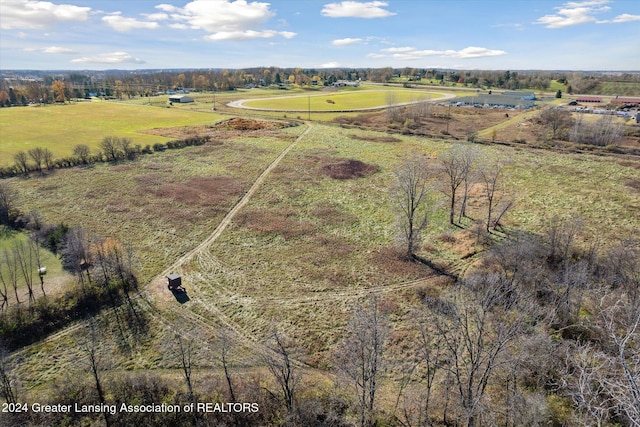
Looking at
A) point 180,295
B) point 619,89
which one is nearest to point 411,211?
point 180,295

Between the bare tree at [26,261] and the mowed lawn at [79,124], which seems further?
the mowed lawn at [79,124]

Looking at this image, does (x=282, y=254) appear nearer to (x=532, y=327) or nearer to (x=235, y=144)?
(x=532, y=327)

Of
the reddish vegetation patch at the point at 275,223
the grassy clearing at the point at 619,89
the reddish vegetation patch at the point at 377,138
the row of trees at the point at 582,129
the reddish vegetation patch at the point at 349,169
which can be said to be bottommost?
the reddish vegetation patch at the point at 275,223

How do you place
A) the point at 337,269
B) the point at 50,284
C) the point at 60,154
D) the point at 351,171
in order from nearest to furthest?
the point at 50,284 < the point at 337,269 < the point at 351,171 < the point at 60,154

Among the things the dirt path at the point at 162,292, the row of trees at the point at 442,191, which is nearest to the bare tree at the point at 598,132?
the row of trees at the point at 442,191

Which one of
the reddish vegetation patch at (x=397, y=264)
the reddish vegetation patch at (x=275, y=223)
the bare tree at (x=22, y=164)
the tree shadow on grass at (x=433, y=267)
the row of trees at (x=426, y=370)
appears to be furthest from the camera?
the bare tree at (x=22, y=164)

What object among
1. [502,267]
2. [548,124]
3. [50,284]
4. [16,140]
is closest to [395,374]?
[502,267]

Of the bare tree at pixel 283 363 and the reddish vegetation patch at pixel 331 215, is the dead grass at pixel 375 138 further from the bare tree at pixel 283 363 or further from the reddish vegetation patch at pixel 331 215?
the bare tree at pixel 283 363
